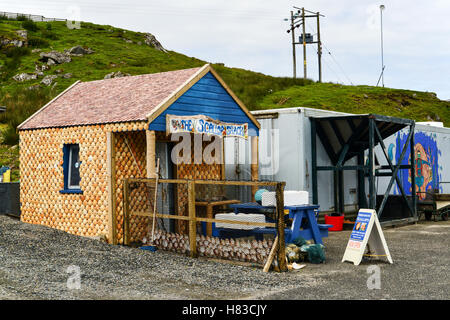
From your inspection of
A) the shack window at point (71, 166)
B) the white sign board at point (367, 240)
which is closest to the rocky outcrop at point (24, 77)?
the shack window at point (71, 166)

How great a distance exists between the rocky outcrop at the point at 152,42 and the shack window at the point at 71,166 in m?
61.3

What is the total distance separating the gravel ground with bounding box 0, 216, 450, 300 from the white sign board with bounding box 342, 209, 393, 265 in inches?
8.0

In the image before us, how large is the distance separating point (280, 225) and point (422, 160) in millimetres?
11426

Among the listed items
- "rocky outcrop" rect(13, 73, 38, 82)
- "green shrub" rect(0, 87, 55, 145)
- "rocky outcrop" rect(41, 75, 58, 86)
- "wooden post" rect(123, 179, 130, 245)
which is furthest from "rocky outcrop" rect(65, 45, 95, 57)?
"wooden post" rect(123, 179, 130, 245)

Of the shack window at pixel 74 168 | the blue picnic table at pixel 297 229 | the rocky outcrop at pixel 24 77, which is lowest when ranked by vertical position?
the blue picnic table at pixel 297 229

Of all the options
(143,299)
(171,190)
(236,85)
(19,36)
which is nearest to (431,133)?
(171,190)

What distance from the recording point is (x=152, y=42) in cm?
7306

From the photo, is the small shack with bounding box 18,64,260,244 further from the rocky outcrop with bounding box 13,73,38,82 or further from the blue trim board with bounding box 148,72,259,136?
the rocky outcrop with bounding box 13,73,38,82

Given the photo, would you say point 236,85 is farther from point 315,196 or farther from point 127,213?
point 127,213

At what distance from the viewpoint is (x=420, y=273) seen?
8.20 meters

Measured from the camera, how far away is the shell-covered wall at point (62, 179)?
11109mm

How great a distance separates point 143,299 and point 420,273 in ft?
13.8

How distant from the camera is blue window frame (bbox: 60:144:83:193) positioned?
12.0 meters

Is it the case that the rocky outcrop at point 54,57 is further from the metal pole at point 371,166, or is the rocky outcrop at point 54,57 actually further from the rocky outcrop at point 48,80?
the metal pole at point 371,166
